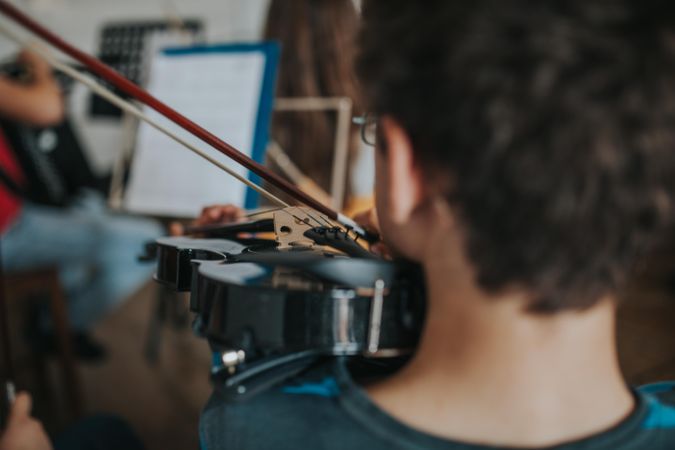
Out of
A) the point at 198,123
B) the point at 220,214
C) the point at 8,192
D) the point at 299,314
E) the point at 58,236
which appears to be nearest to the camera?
the point at 299,314

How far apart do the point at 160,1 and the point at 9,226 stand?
1588 millimetres

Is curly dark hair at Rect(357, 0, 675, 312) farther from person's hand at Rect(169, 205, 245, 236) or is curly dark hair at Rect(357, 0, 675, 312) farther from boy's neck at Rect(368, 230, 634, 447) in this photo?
person's hand at Rect(169, 205, 245, 236)

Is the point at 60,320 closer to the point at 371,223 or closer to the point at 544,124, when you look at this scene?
the point at 371,223

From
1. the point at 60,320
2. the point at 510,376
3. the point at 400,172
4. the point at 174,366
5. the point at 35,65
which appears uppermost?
the point at 35,65

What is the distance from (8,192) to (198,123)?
1.87 feet

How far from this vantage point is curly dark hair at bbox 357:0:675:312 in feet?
1.07

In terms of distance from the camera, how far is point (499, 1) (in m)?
0.33

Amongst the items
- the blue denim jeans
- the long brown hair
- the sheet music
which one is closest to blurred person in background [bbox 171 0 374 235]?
the long brown hair

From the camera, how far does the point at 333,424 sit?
410 mm

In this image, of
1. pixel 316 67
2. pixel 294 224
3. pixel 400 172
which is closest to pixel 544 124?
pixel 400 172

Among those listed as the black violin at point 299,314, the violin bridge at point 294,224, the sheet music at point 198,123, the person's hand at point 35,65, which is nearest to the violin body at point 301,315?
the black violin at point 299,314

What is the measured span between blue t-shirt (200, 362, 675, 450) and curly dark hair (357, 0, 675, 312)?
0.11m

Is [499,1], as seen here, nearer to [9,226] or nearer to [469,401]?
[469,401]

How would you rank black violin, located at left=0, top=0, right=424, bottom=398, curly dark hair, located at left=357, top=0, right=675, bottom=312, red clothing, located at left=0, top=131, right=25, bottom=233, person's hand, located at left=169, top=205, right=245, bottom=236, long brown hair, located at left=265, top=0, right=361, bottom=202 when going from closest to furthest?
1. curly dark hair, located at left=357, top=0, right=675, bottom=312
2. black violin, located at left=0, top=0, right=424, bottom=398
3. person's hand, located at left=169, top=205, right=245, bottom=236
4. red clothing, located at left=0, top=131, right=25, bottom=233
5. long brown hair, located at left=265, top=0, right=361, bottom=202
